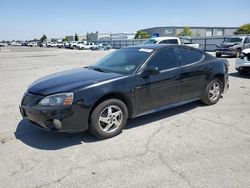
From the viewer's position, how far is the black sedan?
361 cm

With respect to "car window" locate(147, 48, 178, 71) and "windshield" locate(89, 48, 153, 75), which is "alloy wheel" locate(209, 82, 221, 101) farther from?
"windshield" locate(89, 48, 153, 75)

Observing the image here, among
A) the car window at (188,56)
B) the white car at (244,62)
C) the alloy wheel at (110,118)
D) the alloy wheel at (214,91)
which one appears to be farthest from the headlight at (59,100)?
the white car at (244,62)

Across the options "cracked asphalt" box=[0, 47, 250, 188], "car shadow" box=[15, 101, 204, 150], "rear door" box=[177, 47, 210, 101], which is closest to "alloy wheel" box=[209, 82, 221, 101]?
"rear door" box=[177, 47, 210, 101]

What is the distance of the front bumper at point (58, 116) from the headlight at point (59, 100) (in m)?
0.07

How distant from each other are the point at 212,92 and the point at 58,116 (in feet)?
12.7

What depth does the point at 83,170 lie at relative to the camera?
305 centimetres

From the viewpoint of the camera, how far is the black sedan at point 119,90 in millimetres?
3611

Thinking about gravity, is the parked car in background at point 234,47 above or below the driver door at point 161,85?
above

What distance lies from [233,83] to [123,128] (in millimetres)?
5761

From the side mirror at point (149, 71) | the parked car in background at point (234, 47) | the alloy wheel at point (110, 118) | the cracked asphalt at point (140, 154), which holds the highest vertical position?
the parked car in background at point (234, 47)

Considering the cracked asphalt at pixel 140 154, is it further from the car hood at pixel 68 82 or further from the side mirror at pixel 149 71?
the side mirror at pixel 149 71

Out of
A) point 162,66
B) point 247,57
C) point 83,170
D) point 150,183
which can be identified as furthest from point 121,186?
point 247,57

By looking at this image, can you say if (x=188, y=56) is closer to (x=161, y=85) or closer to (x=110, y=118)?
(x=161, y=85)

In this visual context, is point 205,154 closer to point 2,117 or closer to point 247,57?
point 2,117
